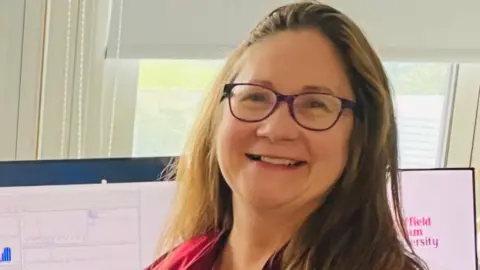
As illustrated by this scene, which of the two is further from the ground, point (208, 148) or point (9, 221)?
point (208, 148)

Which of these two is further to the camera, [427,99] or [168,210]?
[427,99]

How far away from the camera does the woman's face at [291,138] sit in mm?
949

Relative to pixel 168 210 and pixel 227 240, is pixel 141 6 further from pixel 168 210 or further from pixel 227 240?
pixel 227 240

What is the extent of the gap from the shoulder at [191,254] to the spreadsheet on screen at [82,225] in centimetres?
26

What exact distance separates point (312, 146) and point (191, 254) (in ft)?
0.94

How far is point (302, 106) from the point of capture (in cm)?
95

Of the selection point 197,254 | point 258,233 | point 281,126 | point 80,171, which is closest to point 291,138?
point 281,126

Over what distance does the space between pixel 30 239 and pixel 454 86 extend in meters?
1.15

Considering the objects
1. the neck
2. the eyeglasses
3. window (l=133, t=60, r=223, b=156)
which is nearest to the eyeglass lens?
the eyeglasses

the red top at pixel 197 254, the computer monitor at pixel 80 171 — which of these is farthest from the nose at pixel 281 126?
the computer monitor at pixel 80 171

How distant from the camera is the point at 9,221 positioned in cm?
140

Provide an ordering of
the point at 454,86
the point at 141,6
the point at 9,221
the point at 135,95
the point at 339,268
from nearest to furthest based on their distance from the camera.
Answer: the point at 339,268
the point at 9,221
the point at 141,6
the point at 135,95
the point at 454,86

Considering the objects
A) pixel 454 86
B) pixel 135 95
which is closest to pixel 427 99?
pixel 454 86

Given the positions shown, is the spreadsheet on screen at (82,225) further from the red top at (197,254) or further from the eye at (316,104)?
the eye at (316,104)
